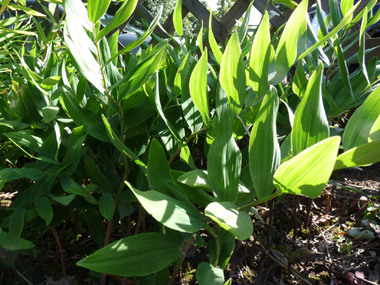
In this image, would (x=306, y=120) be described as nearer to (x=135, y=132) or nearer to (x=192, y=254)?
(x=135, y=132)

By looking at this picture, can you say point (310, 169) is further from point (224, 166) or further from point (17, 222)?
point (17, 222)

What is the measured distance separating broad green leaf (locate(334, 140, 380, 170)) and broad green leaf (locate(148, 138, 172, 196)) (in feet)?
0.72

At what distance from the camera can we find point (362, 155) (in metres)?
0.26

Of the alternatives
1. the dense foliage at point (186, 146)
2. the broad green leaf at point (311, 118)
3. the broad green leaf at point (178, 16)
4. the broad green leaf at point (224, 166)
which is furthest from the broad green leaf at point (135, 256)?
the broad green leaf at point (178, 16)

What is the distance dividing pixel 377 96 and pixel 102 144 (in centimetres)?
48

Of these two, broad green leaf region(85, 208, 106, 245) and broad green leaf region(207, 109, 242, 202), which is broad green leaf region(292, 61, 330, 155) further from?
broad green leaf region(85, 208, 106, 245)

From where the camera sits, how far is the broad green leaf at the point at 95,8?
0.36 meters

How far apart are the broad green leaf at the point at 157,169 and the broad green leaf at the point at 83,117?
0.39 ft

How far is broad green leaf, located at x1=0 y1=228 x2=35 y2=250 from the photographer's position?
0.45 m

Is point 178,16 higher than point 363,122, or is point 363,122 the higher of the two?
point 178,16

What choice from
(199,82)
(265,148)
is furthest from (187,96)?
(265,148)

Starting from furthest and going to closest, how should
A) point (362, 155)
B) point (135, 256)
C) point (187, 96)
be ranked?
1. point (187, 96)
2. point (135, 256)
3. point (362, 155)

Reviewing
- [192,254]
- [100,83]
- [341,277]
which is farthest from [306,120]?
[341,277]

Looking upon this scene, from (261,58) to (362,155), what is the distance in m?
0.17
